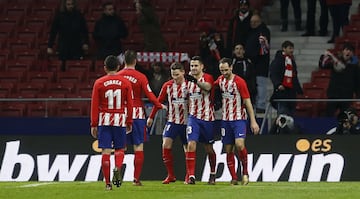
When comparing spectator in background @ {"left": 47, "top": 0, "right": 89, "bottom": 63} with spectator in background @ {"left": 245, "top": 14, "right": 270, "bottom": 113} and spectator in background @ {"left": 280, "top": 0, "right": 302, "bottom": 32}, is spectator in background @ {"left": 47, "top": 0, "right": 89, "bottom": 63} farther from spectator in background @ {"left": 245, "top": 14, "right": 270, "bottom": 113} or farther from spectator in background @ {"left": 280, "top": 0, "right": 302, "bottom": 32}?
spectator in background @ {"left": 280, "top": 0, "right": 302, "bottom": 32}

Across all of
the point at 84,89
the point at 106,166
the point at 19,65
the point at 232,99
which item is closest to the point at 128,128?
the point at 106,166

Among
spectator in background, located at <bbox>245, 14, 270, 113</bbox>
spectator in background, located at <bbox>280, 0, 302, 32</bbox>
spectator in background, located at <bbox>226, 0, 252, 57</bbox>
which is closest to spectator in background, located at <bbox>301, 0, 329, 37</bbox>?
spectator in background, located at <bbox>280, 0, 302, 32</bbox>

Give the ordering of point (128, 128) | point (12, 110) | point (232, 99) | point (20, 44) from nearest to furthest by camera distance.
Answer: point (128, 128)
point (232, 99)
point (12, 110)
point (20, 44)

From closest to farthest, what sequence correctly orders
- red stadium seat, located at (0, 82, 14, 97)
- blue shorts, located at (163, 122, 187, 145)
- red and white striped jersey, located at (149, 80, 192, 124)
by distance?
1. red and white striped jersey, located at (149, 80, 192, 124)
2. blue shorts, located at (163, 122, 187, 145)
3. red stadium seat, located at (0, 82, 14, 97)

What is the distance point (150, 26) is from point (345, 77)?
17.2 feet

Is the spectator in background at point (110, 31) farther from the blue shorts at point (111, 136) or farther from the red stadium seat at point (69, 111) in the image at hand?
the blue shorts at point (111, 136)

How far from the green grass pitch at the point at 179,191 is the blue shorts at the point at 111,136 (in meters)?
0.65

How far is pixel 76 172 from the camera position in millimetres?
25922

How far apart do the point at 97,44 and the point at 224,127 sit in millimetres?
9035

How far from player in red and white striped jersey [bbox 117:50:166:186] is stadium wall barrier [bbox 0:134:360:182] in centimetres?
393

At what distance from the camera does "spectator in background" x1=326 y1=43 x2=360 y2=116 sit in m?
26.1

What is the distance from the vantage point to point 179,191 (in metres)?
19.6

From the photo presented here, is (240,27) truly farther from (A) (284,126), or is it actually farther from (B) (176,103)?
(B) (176,103)

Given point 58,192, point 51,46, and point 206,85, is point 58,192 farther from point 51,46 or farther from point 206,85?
point 51,46
